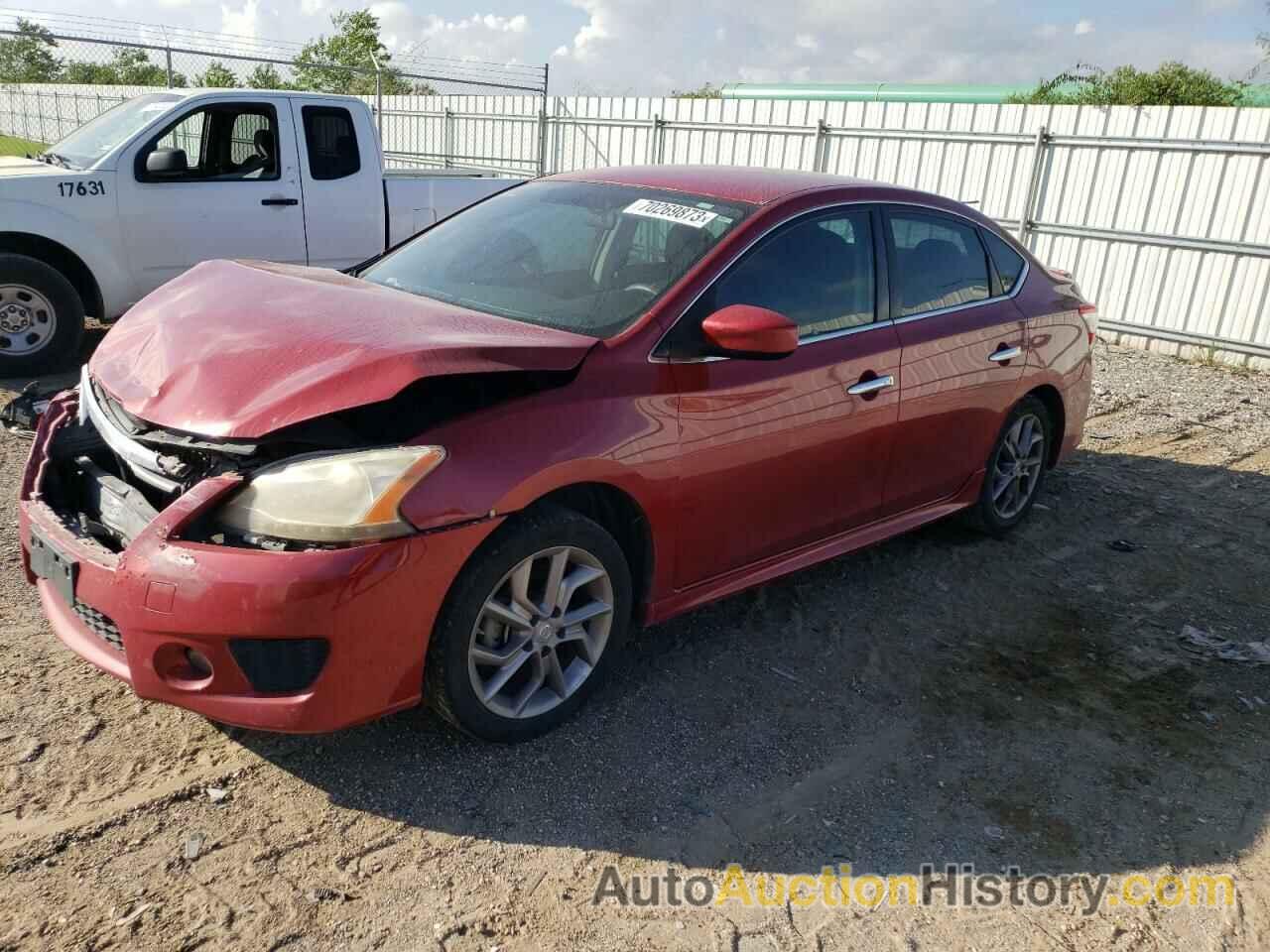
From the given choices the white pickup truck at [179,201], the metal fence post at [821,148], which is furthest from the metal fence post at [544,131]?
the white pickup truck at [179,201]

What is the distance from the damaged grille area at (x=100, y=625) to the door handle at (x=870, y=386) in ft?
8.47

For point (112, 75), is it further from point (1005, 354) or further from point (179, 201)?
point (1005, 354)

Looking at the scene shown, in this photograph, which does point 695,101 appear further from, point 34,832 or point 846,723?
point 34,832

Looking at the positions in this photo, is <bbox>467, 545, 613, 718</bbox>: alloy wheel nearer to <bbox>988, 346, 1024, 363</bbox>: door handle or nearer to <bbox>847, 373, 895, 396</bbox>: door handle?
<bbox>847, 373, 895, 396</bbox>: door handle

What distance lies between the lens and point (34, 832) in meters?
2.67

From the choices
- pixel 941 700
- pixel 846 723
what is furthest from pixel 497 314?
pixel 941 700

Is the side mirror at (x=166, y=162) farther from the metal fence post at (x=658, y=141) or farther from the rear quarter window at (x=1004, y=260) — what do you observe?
the metal fence post at (x=658, y=141)

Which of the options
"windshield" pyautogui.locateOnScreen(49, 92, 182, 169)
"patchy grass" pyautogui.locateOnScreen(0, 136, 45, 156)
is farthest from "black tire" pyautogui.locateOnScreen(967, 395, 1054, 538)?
"patchy grass" pyautogui.locateOnScreen(0, 136, 45, 156)

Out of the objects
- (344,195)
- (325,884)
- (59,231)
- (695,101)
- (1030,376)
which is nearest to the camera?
(325,884)

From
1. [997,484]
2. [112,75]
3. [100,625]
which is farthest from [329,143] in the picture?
[112,75]

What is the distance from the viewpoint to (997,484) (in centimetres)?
513

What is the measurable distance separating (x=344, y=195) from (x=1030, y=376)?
17.4ft

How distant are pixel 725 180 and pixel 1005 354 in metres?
1.64

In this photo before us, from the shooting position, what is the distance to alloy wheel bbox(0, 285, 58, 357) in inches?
259
